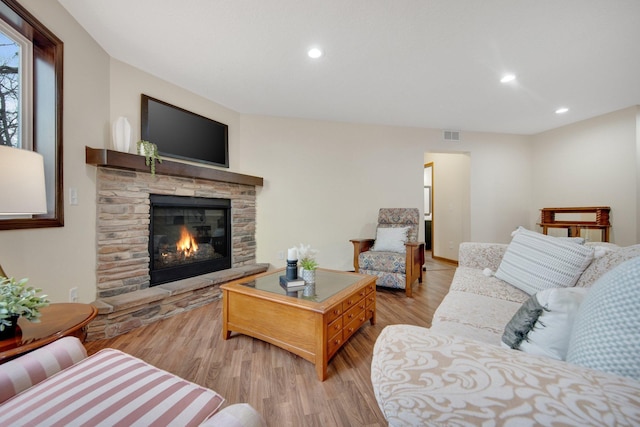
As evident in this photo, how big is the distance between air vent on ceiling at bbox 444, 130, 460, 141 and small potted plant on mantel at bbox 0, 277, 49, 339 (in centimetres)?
479

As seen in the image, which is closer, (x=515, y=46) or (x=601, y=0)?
(x=601, y=0)

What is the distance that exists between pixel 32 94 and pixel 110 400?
6.73ft

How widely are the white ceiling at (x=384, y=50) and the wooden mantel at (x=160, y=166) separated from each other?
924 mm

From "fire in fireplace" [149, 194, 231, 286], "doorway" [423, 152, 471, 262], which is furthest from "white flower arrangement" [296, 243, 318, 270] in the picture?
"doorway" [423, 152, 471, 262]

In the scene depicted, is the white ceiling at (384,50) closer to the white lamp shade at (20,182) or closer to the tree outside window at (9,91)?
the tree outside window at (9,91)

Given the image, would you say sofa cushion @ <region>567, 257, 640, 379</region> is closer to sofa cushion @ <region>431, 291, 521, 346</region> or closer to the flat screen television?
sofa cushion @ <region>431, 291, 521, 346</region>

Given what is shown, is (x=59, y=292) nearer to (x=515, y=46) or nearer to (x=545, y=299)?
(x=545, y=299)

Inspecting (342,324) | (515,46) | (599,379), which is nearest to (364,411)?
(342,324)

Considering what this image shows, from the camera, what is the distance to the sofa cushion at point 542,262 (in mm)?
1346

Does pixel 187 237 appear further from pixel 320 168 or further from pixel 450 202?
pixel 450 202

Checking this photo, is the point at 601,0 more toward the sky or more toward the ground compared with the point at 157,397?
more toward the sky

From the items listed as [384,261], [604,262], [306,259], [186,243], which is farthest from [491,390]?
[186,243]

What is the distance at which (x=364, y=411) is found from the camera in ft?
4.04

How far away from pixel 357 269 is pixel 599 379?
2.76 m
